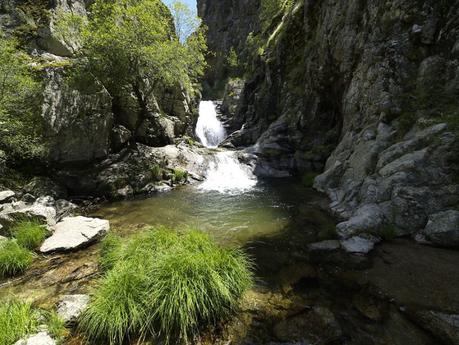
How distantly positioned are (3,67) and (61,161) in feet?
18.9

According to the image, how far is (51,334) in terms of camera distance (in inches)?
194

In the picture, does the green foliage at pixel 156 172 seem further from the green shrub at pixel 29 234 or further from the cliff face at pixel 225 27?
the cliff face at pixel 225 27

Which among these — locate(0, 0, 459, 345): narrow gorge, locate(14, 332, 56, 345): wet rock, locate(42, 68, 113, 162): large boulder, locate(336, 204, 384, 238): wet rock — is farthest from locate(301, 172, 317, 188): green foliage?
locate(14, 332, 56, 345): wet rock

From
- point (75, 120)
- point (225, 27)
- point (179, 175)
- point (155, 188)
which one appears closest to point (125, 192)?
point (155, 188)

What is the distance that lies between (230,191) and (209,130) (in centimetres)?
2572

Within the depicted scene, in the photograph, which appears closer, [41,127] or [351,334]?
[351,334]

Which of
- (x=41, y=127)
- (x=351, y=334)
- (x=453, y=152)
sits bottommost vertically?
(x=351, y=334)

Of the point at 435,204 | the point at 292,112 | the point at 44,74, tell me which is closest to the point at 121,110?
the point at 44,74

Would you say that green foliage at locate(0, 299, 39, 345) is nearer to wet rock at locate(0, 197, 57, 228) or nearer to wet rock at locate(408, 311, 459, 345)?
wet rock at locate(0, 197, 57, 228)

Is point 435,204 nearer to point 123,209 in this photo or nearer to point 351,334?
point 351,334

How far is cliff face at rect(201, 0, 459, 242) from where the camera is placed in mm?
10133

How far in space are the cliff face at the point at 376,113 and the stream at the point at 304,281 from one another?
176 centimetres

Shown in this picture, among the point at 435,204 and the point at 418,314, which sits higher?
the point at 435,204

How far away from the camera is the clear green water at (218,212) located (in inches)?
460
